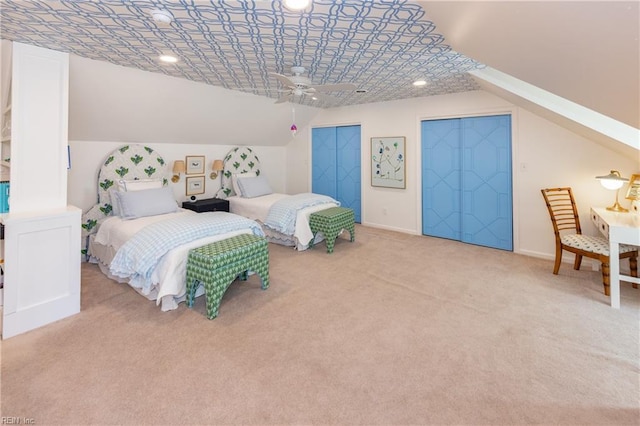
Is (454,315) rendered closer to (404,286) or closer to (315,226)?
(404,286)

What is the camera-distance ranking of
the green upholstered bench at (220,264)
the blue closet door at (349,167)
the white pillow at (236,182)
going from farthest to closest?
the blue closet door at (349,167)
the white pillow at (236,182)
the green upholstered bench at (220,264)

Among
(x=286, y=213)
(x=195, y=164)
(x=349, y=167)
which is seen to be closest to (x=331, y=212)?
(x=286, y=213)

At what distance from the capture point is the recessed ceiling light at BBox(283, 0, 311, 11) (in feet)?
6.08

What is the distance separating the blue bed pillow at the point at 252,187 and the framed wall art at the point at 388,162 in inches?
80.9

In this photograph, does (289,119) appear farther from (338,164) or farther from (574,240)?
(574,240)

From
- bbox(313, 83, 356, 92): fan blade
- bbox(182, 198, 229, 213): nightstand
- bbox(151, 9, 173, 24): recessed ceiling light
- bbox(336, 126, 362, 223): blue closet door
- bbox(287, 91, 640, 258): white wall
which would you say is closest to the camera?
bbox(151, 9, 173, 24): recessed ceiling light

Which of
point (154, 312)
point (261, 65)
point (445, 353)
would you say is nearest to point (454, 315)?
point (445, 353)

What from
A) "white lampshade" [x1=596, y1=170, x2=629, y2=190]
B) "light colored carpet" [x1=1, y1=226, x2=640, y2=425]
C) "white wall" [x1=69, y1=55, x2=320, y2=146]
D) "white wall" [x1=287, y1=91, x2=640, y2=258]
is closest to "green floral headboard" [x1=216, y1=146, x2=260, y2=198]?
"white wall" [x1=69, y1=55, x2=320, y2=146]

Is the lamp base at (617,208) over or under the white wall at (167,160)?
under

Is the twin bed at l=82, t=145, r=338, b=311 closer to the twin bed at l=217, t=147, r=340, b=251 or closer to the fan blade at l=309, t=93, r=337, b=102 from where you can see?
the twin bed at l=217, t=147, r=340, b=251

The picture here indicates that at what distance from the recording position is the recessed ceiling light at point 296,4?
1.85 m

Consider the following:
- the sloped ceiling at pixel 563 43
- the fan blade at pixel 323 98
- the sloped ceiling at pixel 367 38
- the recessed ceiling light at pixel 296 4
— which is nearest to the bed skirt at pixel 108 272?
the sloped ceiling at pixel 367 38

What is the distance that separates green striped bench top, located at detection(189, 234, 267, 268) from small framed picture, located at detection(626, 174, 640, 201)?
389 centimetres

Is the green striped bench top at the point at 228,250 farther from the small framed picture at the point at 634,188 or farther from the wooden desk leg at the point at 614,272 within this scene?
the small framed picture at the point at 634,188
